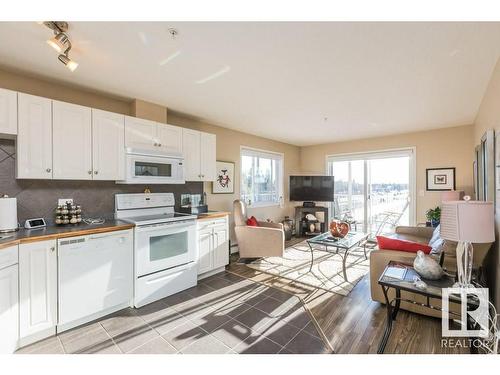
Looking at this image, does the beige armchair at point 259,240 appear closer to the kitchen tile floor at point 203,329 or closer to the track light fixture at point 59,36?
the kitchen tile floor at point 203,329

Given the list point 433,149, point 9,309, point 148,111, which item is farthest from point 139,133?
point 433,149

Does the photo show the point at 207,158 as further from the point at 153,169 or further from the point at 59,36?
the point at 59,36

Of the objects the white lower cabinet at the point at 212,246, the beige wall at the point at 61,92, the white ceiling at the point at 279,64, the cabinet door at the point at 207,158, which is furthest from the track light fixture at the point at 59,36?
the white lower cabinet at the point at 212,246

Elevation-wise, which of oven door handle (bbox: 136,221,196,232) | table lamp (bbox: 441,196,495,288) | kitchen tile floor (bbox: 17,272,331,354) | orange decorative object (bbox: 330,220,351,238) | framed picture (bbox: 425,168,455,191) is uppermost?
framed picture (bbox: 425,168,455,191)

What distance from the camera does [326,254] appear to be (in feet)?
14.1

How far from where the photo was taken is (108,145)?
266 centimetres

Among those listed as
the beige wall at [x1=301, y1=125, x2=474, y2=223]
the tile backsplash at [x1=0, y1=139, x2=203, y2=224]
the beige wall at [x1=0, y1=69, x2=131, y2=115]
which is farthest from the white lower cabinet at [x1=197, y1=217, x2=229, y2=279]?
the beige wall at [x1=301, y1=125, x2=474, y2=223]

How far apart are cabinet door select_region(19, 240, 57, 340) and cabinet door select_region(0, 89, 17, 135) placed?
1.06m

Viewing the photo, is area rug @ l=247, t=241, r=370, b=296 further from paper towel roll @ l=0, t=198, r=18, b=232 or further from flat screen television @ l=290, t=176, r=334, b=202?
paper towel roll @ l=0, t=198, r=18, b=232

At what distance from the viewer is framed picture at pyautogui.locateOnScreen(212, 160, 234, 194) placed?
4.21m

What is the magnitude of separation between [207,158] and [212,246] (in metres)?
1.39

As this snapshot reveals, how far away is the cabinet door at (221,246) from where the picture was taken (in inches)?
132

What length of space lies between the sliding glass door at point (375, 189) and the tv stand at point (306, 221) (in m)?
0.38

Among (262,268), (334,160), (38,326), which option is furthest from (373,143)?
(38,326)
